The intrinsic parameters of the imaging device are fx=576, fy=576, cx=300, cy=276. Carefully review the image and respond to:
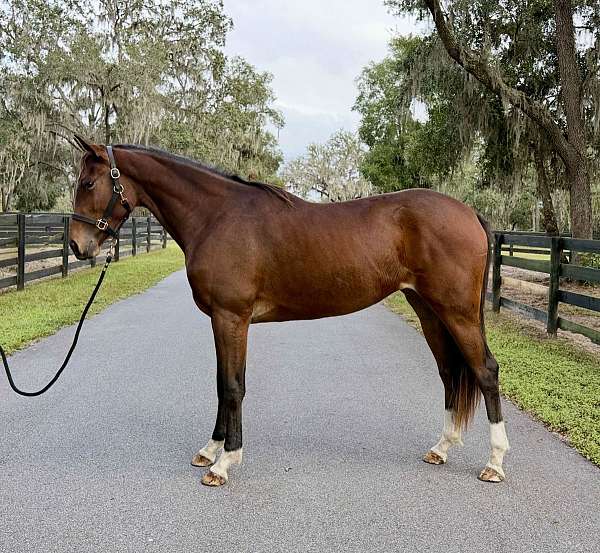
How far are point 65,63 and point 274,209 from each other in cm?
1847

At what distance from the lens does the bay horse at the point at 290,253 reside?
3328mm

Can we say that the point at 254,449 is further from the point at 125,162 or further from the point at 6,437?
the point at 125,162

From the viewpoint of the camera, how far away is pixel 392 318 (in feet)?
29.3

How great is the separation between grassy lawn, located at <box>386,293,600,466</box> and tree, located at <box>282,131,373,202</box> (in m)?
41.9

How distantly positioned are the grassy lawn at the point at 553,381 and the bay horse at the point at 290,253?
0.90 metres

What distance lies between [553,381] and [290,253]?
3123 millimetres

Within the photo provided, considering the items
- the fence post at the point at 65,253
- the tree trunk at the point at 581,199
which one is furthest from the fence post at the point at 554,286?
the fence post at the point at 65,253

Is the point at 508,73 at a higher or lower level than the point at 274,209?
higher

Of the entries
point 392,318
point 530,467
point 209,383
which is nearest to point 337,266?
point 530,467

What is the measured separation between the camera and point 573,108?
11258 mm

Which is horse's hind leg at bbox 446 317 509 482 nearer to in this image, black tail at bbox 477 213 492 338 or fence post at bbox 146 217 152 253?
black tail at bbox 477 213 492 338

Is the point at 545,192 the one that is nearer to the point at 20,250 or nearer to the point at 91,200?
the point at 20,250

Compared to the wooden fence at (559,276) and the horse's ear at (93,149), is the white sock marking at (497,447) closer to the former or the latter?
the horse's ear at (93,149)

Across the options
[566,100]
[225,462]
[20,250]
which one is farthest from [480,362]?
[566,100]
